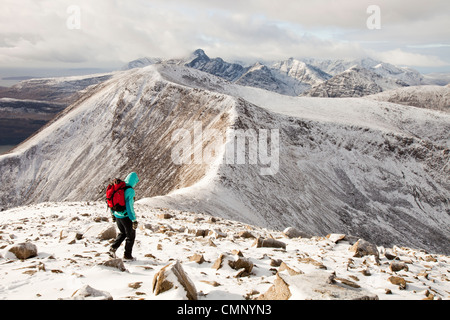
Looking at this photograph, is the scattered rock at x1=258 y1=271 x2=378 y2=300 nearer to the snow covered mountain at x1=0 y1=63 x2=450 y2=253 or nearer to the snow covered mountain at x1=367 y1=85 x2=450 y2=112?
the snow covered mountain at x1=0 y1=63 x2=450 y2=253

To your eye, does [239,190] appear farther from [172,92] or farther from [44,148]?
[44,148]

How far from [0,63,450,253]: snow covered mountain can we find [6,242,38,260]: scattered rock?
16724mm

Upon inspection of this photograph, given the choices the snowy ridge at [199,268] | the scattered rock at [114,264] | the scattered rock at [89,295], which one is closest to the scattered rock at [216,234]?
the snowy ridge at [199,268]

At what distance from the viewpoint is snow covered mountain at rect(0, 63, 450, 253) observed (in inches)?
1640

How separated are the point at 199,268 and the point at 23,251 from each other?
501 cm

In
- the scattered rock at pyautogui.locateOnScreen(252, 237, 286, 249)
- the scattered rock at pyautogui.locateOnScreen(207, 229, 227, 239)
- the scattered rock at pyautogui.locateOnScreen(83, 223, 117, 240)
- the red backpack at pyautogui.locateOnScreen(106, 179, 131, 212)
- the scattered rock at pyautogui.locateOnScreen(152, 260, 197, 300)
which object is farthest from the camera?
the scattered rock at pyautogui.locateOnScreen(207, 229, 227, 239)

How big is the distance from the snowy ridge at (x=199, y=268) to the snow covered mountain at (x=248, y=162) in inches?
545

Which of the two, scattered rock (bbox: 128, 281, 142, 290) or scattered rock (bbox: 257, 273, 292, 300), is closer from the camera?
scattered rock (bbox: 257, 273, 292, 300)

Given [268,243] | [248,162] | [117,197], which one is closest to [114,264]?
[117,197]

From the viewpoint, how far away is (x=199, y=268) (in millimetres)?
8297

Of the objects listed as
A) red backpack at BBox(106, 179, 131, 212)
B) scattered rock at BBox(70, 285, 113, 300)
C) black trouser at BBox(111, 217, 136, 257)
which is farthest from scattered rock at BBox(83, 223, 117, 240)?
scattered rock at BBox(70, 285, 113, 300)

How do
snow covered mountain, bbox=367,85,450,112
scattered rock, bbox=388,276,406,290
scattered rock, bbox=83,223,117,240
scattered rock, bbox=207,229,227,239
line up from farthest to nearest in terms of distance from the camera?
1. snow covered mountain, bbox=367,85,450,112
2. scattered rock, bbox=207,229,227,239
3. scattered rock, bbox=83,223,117,240
4. scattered rock, bbox=388,276,406,290

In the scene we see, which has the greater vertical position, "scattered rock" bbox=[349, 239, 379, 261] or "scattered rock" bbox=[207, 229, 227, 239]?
"scattered rock" bbox=[207, 229, 227, 239]
